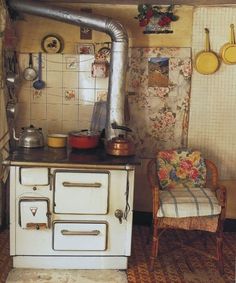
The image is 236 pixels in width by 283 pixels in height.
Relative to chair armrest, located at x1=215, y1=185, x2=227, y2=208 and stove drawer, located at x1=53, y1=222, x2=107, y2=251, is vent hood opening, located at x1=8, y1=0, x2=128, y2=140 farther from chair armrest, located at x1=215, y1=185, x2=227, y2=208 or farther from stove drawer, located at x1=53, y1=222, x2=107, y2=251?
chair armrest, located at x1=215, y1=185, x2=227, y2=208

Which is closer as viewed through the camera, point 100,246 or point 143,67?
point 100,246

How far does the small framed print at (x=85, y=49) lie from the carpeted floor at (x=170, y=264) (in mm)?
1432

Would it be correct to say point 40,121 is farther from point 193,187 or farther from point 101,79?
point 193,187

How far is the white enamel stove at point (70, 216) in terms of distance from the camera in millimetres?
2561

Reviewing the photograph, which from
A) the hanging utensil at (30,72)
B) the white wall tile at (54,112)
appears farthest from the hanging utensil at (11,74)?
the white wall tile at (54,112)

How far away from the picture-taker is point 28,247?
2.64 meters

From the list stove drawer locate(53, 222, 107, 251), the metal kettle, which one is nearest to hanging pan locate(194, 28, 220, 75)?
the metal kettle

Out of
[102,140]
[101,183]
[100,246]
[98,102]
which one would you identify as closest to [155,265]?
[100,246]

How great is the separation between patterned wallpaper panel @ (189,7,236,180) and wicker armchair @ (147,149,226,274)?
25 cm

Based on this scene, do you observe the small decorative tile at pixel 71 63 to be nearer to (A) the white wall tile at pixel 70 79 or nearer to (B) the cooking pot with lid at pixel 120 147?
(A) the white wall tile at pixel 70 79

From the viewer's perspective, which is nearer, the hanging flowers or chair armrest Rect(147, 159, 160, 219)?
chair armrest Rect(147, 159, 160, 219)

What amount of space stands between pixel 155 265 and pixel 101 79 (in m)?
1.41

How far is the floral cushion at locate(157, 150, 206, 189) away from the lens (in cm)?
304

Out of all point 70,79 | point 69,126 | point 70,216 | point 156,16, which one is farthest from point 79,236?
point 156,16
